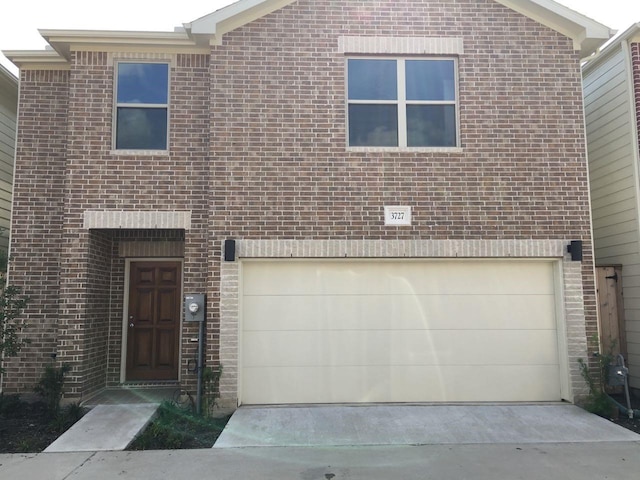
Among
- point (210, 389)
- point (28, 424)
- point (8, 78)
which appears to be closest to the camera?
point (28, 424)

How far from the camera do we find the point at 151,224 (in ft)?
25.3

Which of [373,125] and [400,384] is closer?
[400,384]

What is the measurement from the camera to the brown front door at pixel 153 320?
339 inches

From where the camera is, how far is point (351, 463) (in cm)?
530

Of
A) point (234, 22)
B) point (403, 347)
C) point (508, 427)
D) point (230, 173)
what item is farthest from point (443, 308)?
point (234, 22)

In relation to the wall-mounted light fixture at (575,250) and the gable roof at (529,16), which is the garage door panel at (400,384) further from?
the gable roof at (529,16)

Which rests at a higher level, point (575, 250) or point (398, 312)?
point (575, 250)

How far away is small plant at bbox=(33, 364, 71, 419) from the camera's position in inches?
283

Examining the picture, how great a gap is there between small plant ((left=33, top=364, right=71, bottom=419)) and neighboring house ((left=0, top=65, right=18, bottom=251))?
121 inches

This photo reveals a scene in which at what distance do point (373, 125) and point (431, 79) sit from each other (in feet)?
3.88

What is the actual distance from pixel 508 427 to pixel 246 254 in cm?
419

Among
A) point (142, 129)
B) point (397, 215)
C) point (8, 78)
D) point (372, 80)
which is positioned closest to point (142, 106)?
point (142, 129)

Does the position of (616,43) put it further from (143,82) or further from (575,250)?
(143,82)

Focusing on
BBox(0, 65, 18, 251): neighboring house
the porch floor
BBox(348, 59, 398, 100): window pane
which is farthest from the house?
BBox(0, 65, 18, 251): neighboring house
